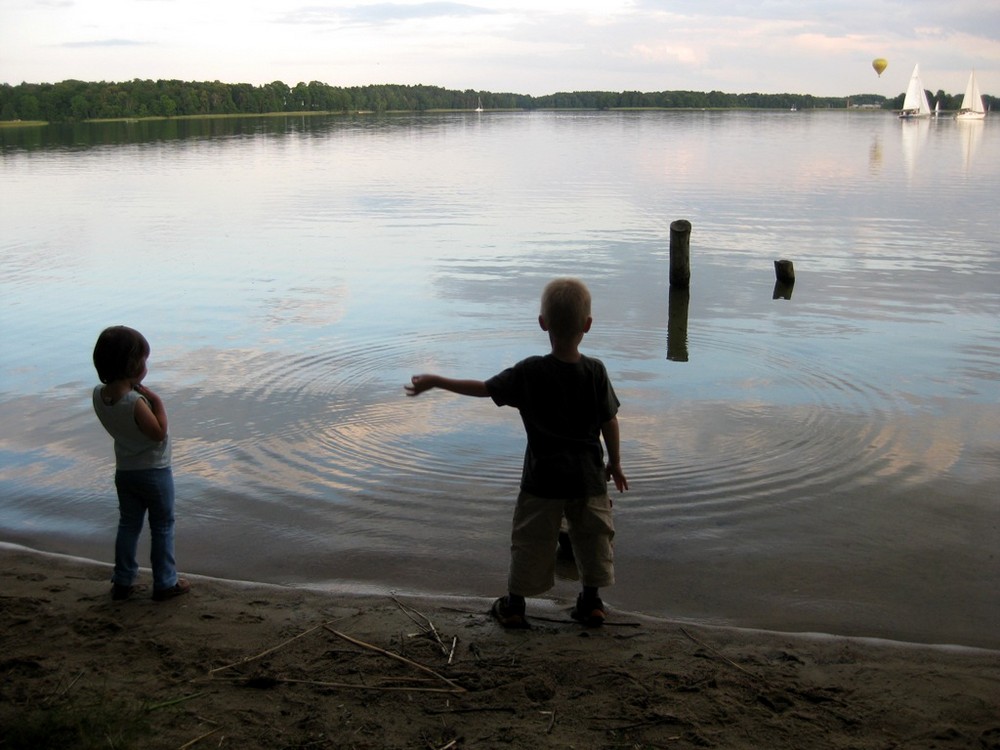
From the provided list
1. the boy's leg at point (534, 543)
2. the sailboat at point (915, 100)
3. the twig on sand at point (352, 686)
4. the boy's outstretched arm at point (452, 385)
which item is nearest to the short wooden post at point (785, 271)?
the boy's leg at point (534, 543)

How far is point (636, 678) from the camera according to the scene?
14.3ft

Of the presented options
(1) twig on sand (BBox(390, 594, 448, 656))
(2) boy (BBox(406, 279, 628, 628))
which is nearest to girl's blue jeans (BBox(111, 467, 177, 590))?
(1) twig on sand (BBox(390, 594, 448, 656))

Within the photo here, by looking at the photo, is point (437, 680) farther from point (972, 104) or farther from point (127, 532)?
point (972, 104)

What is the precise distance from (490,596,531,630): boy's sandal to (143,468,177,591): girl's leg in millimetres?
1890

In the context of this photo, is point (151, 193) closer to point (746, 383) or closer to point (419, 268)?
point (419, 268)

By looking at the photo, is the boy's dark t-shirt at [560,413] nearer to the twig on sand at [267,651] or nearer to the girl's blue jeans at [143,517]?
the twig on sand at [267,651]

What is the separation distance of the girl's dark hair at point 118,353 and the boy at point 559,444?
59.6 inches

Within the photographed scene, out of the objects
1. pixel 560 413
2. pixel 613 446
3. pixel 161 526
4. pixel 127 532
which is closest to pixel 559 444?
pixel 560 413

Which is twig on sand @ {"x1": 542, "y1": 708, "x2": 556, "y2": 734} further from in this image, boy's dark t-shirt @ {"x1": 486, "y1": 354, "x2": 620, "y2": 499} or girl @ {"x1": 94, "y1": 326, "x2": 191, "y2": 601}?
girl @ {"x1": 94, "y1": 326, "x2": 191, "y2": 601}

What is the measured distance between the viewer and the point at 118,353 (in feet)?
16.1

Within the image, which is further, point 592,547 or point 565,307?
point 592,547

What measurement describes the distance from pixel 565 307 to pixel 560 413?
0.56 m

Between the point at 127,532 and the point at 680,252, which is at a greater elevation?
the point at 680,252

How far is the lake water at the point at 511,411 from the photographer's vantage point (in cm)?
623
